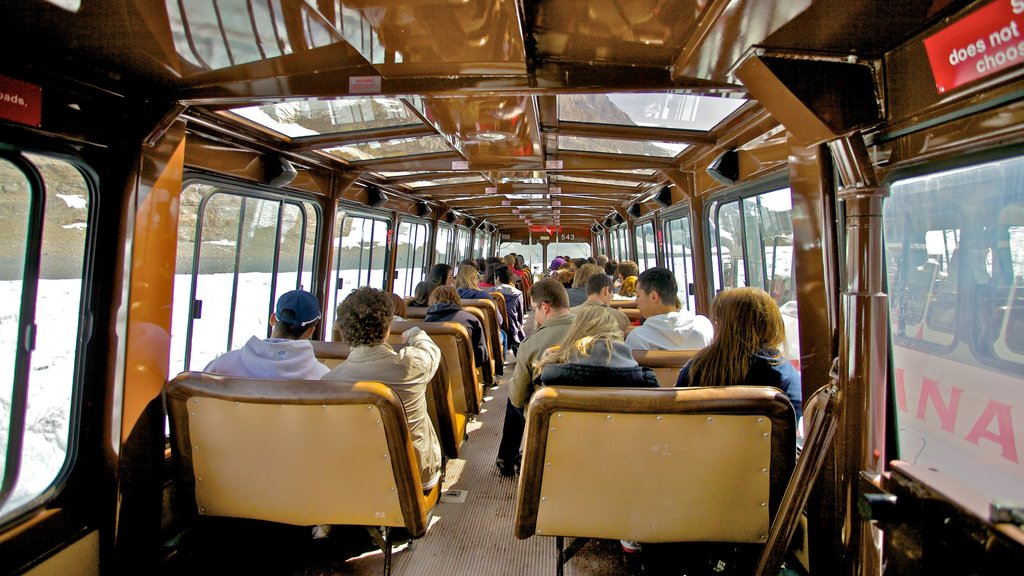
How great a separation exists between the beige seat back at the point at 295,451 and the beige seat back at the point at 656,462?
21.4 inches

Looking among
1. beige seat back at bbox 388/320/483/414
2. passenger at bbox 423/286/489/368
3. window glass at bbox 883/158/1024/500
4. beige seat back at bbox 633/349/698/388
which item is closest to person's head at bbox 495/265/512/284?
passenger at bbox 423/286/489/368

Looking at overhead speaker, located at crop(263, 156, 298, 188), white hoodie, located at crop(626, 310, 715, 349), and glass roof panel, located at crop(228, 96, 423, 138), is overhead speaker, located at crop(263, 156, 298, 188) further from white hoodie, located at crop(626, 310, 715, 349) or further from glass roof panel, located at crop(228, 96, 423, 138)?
white hoodie, located at crop(626, 310, 715, 349)

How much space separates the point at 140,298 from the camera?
2.54 metres

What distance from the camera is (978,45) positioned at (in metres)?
1.43

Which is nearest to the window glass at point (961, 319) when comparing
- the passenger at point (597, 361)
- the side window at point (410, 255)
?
the passenger at point (597, 361)

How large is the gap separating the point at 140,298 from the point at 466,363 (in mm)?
2115

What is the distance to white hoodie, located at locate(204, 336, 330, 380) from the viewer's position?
2.48 m

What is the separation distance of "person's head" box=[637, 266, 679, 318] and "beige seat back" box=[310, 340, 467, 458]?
150cm

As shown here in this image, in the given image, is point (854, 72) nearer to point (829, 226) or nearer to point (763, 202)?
point (829, 226)

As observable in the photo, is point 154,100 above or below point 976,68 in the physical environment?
above

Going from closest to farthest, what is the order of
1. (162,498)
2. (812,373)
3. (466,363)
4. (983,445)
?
(983,445), (812,373), (162,498), (466,363)

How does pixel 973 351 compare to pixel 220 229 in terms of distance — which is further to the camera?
pixel 220 229

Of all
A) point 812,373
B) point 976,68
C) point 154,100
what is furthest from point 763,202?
point 154,100

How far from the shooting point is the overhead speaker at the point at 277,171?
13.5 ft
